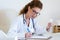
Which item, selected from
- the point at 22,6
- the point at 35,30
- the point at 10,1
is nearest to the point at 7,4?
the point at 10,1

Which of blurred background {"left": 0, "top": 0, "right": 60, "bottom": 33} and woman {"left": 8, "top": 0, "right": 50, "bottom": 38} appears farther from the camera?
blurred background {"left": 0, "top": 0, "right": 60, "bottom": 33}

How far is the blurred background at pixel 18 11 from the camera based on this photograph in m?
1.87

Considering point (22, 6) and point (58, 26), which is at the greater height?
point (22, 6)

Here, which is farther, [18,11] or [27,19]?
[18,11]

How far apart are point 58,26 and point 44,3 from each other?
377mm

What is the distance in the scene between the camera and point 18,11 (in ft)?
6.17

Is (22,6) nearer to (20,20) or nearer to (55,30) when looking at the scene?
(20,20)

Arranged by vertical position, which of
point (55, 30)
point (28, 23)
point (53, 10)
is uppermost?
point (53, 10)

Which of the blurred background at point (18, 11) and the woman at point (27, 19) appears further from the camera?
the blurred background at point (18, 11)

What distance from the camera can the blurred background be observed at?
1867mm

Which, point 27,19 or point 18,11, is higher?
point 18,11

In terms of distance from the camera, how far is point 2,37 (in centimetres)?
122

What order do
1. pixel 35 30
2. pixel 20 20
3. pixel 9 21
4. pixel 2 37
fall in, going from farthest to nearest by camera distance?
pixel 9 21 < pixel 35 30 < pixel 20 20 < pixel 2 37

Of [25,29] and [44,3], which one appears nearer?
[25,29]
